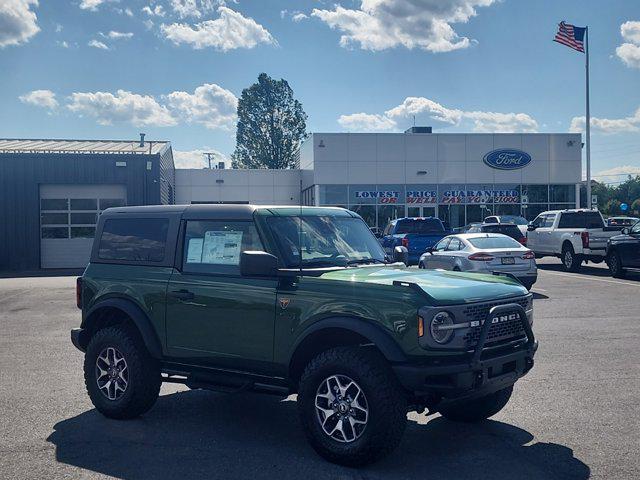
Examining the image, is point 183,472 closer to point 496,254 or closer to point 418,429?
point 418,429

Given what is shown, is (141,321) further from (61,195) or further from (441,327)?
(61,195)

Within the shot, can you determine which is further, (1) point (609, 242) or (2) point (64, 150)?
(2) point (64, 150)

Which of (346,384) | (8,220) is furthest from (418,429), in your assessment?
(8,220)

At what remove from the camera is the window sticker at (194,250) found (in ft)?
20.3

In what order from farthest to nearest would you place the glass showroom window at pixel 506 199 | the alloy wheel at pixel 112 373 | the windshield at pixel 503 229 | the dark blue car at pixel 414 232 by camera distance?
the glass showroom window at pixel 506 199 → the windshield at pixel 503 229 → the dark blue car at pixel 414 232 → the alloy wheel at pixel 112 373

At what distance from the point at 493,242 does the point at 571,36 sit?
24.9 m

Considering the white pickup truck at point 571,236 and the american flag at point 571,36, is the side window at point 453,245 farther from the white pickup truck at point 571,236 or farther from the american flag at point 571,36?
the american flag at point 571,36

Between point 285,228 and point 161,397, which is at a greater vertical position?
point 285,228

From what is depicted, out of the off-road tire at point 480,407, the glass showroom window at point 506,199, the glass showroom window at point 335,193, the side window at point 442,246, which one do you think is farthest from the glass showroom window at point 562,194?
the off-road tire at point 480,407

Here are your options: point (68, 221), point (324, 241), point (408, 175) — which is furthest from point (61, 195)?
point (324, 241)

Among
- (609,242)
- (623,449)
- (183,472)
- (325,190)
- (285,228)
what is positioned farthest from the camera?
(325,190)

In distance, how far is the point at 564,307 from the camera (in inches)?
542

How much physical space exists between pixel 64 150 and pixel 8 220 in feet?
13.6

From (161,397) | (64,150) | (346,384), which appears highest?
(64,150)
